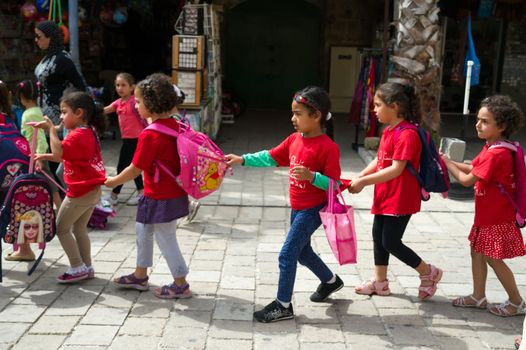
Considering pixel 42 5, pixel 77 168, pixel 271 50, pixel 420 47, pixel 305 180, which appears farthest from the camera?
pixel 271 50

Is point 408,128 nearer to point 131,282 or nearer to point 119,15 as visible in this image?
point 131,282

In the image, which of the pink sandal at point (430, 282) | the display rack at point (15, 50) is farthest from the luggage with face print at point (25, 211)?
the display rack at point (15, 50)

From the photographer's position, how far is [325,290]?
4.14 metres

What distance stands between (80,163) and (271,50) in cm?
1136

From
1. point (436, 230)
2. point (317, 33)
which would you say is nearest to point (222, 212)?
point (436, 230)

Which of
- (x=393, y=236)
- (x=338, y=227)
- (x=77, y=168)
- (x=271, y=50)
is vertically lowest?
(x=393, y=236)

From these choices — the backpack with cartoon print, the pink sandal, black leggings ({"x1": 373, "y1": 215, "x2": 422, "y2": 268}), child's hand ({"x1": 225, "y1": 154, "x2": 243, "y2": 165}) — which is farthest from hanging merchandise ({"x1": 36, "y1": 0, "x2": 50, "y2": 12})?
the pink sandal

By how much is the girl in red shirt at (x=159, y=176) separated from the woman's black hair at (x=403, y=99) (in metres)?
1.40

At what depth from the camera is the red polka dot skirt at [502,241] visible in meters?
3.83

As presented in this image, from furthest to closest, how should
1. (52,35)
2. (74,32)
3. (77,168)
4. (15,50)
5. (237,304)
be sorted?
(15,50) → (74,32) → (52,35) → (77,168) → (237,304)

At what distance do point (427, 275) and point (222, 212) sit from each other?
110 inches

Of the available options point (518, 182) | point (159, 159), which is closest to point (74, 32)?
point (159, 159)

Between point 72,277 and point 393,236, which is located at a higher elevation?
point 393,236

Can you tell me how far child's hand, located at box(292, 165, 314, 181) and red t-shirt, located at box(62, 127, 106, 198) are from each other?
1.48 meters
